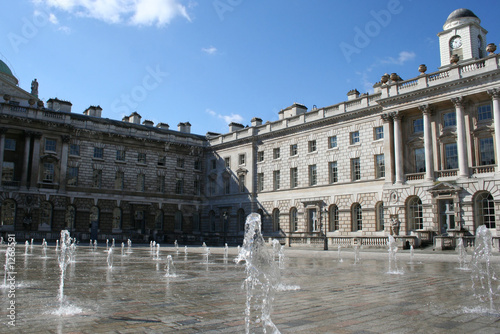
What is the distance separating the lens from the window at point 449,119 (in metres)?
33.9

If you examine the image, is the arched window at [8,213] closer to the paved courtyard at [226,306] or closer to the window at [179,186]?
the window at [179,186]

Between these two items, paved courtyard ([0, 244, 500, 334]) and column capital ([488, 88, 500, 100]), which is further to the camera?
column capital ([488, 88, 500, 100])

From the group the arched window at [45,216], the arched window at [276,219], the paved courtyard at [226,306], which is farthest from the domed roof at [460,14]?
the arched window at [45,216]

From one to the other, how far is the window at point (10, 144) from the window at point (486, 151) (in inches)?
1741

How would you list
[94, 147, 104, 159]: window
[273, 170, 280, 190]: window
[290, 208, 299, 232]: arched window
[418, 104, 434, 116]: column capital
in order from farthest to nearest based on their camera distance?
[94, 147, 104, 159]: window
[273, 170, 280, 190]: window
[290, 208, 299, 232]: arched window
[418, 104, 434, 116]: column capital

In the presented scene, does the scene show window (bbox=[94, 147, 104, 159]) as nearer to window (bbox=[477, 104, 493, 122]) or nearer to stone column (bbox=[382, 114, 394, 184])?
stone column (bbox=[382, 114, 394, 184])

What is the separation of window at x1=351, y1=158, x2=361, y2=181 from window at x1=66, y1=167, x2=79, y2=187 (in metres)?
29.8

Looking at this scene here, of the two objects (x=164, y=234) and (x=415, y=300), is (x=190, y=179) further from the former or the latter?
(x=415, y=300)

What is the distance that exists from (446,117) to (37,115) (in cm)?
3994

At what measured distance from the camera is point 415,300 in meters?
8.48

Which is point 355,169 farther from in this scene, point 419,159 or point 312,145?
point 419,159

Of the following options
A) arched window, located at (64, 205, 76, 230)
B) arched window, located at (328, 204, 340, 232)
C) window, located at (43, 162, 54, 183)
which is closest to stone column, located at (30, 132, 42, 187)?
window, located at (43, 162, 54, 183)

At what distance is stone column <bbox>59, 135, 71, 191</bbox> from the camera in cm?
4546

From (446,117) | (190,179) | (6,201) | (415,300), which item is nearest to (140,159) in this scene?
(190,179)
